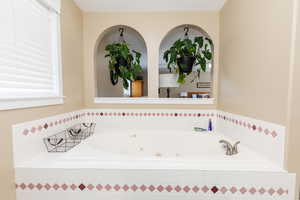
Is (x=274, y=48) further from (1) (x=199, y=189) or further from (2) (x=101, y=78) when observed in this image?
(2) (x=101, y=78)

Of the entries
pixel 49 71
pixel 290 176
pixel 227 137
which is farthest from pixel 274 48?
pixel 49 71

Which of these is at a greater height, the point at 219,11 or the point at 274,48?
the point at 219,11

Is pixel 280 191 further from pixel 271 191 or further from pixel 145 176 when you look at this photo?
pixel 145 176

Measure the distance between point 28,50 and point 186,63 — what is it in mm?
1499

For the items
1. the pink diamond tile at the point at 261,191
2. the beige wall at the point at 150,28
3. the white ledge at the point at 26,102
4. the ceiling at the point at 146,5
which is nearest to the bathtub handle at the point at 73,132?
the white ledge at the point at 26,102

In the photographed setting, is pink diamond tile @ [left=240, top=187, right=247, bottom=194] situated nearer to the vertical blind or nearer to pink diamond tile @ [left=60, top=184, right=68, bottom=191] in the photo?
pink diamond tile @ [left=60, top=184, right=68, bottom=191]

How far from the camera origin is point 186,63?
1842mm

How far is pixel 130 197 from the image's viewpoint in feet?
3.32

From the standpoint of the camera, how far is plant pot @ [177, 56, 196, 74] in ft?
5.99

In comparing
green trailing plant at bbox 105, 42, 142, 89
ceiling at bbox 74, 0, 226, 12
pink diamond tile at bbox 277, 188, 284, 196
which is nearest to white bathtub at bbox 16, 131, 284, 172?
pink diamond tile at bbox 277, 188, 284, 196

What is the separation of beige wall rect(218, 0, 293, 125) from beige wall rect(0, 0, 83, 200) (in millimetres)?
1680

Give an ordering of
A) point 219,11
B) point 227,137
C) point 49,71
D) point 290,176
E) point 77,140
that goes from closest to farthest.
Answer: point 290,176 < point 49,71 < point 77,140 < point 227,137 < point 219,11

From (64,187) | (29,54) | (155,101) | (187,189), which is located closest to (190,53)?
(155,101)

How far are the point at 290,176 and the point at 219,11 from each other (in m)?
1.76
